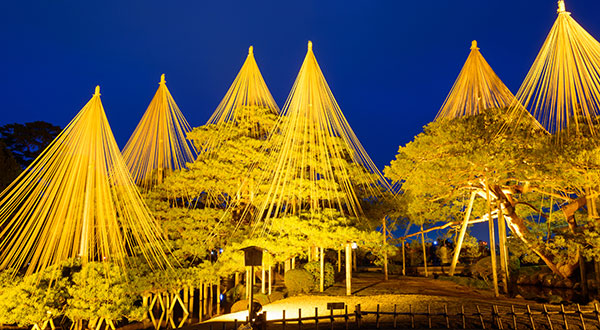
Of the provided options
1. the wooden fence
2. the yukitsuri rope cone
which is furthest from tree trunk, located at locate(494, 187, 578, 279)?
the wooden fence

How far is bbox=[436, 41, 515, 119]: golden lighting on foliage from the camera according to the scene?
18562 mm

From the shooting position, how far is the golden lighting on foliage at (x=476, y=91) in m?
18.6

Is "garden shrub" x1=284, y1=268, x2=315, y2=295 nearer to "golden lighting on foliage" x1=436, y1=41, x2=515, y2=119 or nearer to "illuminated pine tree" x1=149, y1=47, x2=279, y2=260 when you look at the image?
A: "illuminated pine tree" x1=149, y1=47, x2=279, y2=260

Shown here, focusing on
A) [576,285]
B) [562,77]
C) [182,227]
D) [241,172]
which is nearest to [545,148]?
[562,77]

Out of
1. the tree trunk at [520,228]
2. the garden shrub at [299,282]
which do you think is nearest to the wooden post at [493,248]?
the tree trunk at [520,228]

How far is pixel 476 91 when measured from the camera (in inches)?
744

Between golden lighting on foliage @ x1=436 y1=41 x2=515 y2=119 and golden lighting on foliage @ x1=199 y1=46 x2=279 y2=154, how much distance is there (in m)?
9.27

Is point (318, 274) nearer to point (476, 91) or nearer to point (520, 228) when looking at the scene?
point (520, 228)

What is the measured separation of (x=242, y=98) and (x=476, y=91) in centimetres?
1157

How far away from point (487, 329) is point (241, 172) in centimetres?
1413

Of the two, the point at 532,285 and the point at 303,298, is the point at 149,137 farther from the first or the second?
the point at 532,285

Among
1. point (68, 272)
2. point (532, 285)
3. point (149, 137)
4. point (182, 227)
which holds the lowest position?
point (532, 285)

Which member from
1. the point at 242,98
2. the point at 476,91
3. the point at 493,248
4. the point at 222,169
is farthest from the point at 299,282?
the point at 476,91

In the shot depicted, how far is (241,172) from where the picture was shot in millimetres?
21938
